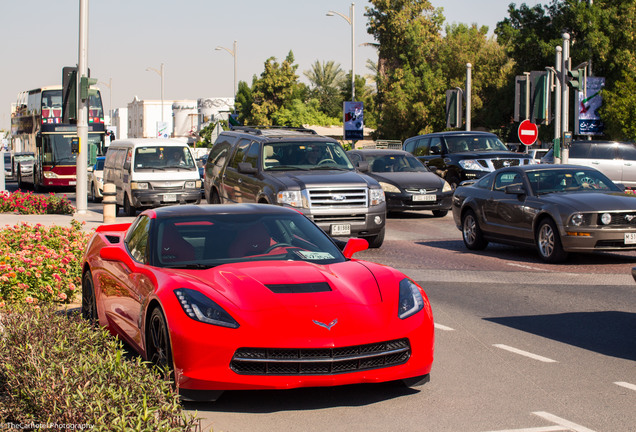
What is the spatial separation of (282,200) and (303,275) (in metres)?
9.70

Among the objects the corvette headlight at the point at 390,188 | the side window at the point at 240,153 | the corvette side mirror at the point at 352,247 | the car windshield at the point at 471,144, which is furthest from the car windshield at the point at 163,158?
the corvette side mirror at the point at 352,247

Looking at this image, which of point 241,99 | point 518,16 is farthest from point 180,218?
point 241,99

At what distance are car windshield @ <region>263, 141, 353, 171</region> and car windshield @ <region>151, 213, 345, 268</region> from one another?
32.3 ft

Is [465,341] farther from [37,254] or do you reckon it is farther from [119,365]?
[37,254]

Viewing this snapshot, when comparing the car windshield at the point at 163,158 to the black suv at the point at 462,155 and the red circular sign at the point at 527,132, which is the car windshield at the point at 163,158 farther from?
the red circular sign at the point at 527,132

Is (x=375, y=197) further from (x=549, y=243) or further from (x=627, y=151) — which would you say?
(x=627, y=151)

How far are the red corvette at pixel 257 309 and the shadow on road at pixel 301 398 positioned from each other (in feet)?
0.60

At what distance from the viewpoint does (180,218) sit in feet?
24.3

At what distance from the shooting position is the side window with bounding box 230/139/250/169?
1850 centimetres

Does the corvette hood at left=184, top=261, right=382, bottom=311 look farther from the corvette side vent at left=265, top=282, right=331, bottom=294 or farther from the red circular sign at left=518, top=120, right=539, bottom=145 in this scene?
the red circular sign at left=518, top=120, right=539, bottom=145

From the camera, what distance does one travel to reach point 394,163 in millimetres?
24844

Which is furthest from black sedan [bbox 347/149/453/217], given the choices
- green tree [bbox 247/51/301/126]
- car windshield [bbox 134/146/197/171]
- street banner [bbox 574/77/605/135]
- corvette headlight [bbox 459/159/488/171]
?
green tree [bbox 247/51/301/126]

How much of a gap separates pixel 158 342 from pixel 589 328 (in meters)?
4.67

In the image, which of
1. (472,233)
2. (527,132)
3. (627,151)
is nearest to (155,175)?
(472,233)
